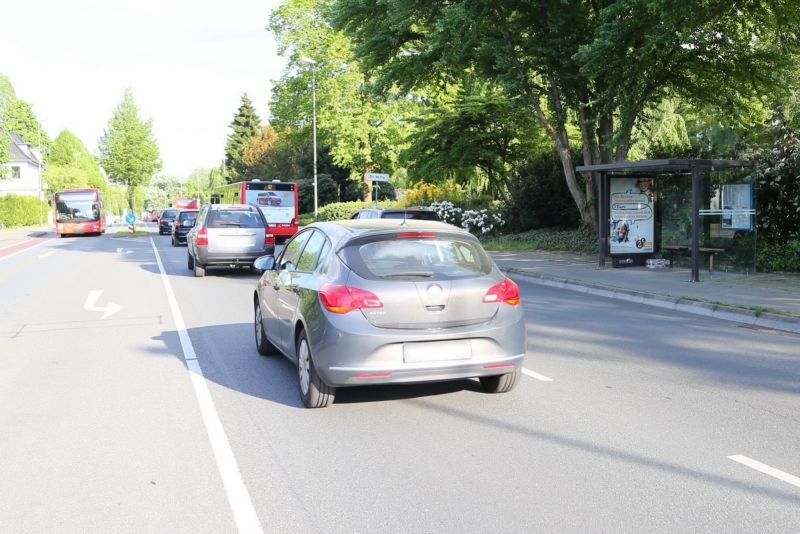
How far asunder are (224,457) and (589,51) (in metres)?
15.0

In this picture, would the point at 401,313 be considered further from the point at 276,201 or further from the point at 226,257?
the point at 276,201

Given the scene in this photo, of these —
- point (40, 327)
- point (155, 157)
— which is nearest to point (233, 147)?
point (155, 157)

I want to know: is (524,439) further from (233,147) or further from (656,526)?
(233,147)

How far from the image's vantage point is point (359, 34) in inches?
917

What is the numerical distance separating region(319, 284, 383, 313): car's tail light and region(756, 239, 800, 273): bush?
42.0 feet

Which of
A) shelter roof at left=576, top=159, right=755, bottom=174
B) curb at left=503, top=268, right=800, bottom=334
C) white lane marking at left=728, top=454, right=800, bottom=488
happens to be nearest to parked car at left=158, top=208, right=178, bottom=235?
curb at left=503, top=268, right=800, bottom=334

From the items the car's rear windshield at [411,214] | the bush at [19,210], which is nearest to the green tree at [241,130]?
the bush at [19,210]

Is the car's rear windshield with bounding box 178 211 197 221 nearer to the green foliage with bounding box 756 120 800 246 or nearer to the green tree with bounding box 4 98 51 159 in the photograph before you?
the green foliage with bounding box 756 120 800 246

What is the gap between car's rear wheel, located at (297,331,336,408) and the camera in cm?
587

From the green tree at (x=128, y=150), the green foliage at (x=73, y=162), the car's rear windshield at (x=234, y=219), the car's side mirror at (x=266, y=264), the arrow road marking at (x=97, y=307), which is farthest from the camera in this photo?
the green foliage at (x=73, y=162)

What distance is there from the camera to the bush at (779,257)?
1541 centimetres

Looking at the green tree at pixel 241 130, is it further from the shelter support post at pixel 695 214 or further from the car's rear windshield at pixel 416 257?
the car's rear windshield at pixel 416 257

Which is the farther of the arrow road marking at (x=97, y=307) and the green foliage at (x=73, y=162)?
the green foliage at (x=73, y=162)

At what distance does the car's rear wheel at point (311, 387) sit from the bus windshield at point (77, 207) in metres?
44.9
